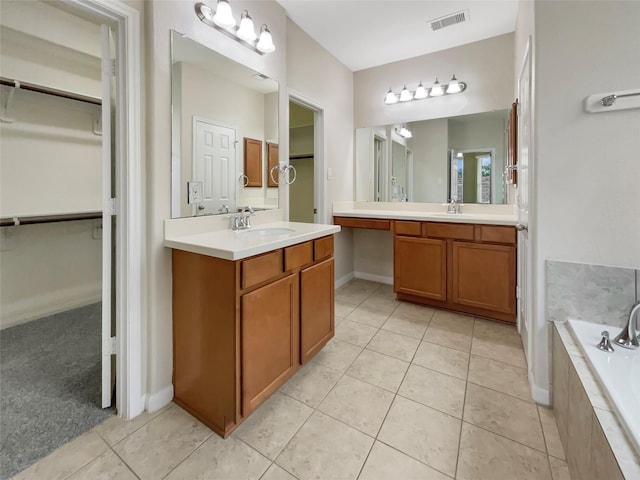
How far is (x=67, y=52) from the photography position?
8.38 feet

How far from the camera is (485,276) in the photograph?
2520 mm

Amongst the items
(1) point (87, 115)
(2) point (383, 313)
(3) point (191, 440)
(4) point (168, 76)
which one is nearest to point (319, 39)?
(4) point (168, 76)

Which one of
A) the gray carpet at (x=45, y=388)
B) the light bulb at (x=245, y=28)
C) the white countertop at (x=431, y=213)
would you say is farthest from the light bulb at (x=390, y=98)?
the gray carpet at (x=45, y=388)

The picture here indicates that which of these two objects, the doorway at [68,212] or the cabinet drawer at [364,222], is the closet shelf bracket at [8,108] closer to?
the doorway at [68,212]

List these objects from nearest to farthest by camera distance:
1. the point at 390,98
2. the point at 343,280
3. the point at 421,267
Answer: the point at 421,267 → the point at 390,98 → the point at 343,280

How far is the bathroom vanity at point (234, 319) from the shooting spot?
51.8 inches

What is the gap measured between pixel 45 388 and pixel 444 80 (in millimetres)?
4121

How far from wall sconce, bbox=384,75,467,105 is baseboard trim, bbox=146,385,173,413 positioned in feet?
11.2

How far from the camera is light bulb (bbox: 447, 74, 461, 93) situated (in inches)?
117

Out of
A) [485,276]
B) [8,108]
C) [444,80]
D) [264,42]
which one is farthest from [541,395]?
[8,108]

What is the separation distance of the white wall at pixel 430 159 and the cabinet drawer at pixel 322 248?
1.77m

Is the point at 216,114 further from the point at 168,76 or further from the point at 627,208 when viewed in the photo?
the point at 627,208

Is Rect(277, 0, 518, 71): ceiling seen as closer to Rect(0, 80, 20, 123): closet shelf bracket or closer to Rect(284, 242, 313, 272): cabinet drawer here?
Rect(284, 242, 313, 272): cabinet drawer

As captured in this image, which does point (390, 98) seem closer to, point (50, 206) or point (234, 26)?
point (234, 26)
